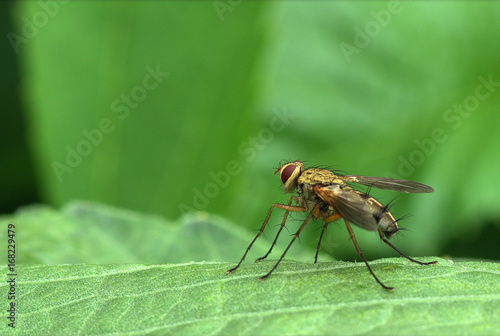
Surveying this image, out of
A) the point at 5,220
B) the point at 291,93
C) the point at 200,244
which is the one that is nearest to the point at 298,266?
the point at 200,244

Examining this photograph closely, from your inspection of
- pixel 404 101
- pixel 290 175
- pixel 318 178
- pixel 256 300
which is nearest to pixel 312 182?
pixel 318 178

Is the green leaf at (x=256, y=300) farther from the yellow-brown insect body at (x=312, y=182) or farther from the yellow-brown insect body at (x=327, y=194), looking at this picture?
the yellow-brown insect body at (x=312, y=182)

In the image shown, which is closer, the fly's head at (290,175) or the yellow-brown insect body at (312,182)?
the yellow-brown insect body at (312,182)

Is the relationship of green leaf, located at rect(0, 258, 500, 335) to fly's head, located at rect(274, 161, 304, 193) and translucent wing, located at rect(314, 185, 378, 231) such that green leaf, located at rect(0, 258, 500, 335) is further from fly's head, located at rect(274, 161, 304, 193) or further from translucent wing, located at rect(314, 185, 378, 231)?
fly's head, located at rect(274, 161, 304, 193)

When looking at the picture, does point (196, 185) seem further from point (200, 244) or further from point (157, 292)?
point (157, 292)

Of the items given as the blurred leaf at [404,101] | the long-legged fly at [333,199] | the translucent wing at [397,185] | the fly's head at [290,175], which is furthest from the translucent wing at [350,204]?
the blurred leaf at [404,101]

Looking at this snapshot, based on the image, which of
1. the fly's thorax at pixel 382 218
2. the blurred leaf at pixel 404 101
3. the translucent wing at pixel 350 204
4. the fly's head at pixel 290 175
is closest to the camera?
the translucent wing at pixel 350 204
